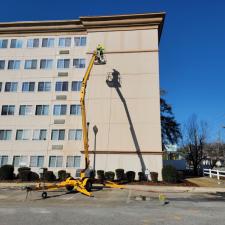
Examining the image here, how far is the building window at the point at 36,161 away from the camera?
27.8 metres

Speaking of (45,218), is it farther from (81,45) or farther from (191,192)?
(81,45)

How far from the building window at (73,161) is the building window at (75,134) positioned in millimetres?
2194

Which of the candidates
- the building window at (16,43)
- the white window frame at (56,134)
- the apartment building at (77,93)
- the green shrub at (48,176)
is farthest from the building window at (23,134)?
the building window at (16,43)

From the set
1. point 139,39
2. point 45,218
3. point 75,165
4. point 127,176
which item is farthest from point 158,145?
point 45,218

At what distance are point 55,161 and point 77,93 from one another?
843cm

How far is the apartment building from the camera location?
87.5 ft

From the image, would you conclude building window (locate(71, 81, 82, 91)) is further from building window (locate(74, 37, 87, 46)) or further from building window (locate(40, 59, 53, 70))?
building window (locate(74, 37, 87, 46))

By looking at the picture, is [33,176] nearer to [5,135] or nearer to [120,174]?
[5,135]

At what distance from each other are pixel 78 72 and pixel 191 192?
749 inches

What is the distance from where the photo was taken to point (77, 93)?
29250 mm

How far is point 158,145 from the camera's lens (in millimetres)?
25906

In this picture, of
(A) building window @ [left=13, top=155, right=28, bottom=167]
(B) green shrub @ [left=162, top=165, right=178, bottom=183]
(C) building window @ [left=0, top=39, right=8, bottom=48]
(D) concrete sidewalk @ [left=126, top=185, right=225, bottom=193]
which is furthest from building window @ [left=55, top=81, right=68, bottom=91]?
(B) green shrub @ [left=162, top=165, right=178, bottom=183]

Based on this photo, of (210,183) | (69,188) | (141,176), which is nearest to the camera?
(69,188)

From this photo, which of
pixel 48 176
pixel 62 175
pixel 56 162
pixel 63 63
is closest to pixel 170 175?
pixel 62 175
